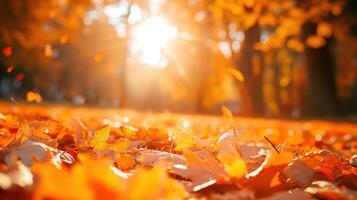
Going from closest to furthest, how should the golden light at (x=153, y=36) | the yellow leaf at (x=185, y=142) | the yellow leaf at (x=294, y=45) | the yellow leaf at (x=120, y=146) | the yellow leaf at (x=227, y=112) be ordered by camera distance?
the yellow leaf at (x=120, y=146) → the yellow leaf at (x=185, y=142) → the yellow leaf at (x=227, y=112) → the golden light at (x=153, y=36) → the yellow leaf at (x=294, y=45)

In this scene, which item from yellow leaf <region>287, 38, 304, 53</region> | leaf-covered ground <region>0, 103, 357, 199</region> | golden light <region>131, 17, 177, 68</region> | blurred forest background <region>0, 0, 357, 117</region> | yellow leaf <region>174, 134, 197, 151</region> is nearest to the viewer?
leaf-covered ground <region>0, 103, 357, 199</region>

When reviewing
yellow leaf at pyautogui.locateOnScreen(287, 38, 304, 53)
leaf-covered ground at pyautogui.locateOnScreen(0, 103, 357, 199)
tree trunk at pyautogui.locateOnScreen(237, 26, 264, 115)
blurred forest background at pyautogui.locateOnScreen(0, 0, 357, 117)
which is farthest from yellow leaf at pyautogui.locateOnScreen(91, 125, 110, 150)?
tree trunk at pyautogui.locateOnScreen(237, 26, 264, 115)

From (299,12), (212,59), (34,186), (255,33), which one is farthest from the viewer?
(212,59)

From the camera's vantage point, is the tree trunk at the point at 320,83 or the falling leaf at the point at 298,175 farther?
the tree trunk at the point at 320,83

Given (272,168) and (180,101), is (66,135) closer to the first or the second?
(272,168)

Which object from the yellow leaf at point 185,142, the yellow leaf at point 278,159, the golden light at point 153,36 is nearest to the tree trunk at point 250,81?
the golden light at point 153,36

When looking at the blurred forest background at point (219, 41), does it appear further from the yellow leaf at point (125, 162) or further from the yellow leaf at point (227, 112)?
the yellow leaf at point (125, 162)

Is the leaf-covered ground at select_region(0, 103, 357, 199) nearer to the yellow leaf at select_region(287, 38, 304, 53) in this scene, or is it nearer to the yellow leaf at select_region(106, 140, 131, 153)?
the yellow leaf at select_region(106, 140, 131, 153)

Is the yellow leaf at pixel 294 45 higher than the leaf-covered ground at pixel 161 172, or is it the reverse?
the yellow leaf at pixel 294 45

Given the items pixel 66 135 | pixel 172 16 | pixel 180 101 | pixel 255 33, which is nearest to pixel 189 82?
pixel 255 33

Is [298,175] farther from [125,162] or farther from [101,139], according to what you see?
[101,139]

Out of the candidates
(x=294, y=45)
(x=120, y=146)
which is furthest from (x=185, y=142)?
(x=294, y=45)
